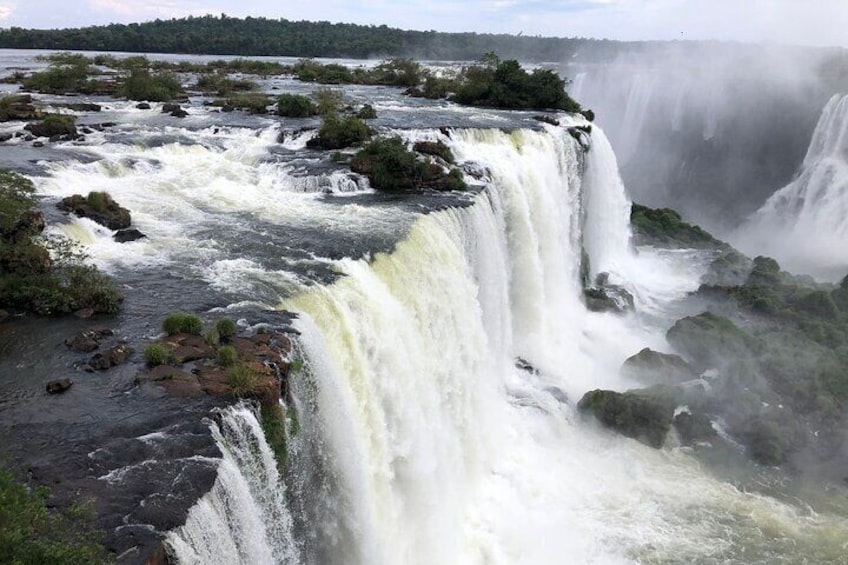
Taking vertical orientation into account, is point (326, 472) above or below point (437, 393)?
above

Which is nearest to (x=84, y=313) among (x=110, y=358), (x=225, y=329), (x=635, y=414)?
(x=110, y=358)

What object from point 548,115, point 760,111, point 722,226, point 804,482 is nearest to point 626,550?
point 804,482

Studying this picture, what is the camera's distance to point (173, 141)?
20922 millimetres

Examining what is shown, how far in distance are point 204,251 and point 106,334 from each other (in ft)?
11.9

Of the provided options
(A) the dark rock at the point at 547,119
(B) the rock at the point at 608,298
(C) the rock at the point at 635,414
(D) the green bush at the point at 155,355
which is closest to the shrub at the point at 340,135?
(A) the dark rock at the point at 547,119

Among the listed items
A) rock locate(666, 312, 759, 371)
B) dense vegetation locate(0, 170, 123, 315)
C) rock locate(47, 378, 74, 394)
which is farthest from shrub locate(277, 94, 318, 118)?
rock locate(47, 378, 74, 394)

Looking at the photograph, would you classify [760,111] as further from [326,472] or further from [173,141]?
[326,472]

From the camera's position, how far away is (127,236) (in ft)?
45.3

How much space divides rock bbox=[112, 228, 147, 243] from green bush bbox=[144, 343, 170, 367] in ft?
17.1

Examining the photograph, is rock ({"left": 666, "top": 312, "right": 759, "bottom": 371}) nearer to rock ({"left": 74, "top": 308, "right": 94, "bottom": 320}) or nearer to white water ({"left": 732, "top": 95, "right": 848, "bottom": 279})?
Result: white water ({"left": 732, "top": 95, "right": 848, "bottom": 279})

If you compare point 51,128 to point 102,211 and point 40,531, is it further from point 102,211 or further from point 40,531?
point 40,531

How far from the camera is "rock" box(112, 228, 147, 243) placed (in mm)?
13742

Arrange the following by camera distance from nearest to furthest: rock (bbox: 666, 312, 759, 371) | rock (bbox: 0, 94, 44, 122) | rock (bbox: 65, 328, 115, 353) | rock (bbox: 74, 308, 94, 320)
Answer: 1. rock (bbox: 65, 328, 115, 353)
2. rock (bbox: 74, 308, 94, 320)
3. rock (bbox: 666, 312, 759, 371)
4. rock (bbox: 0, 94, 44, 122)

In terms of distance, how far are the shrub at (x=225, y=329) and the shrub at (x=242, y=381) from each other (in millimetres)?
1269
